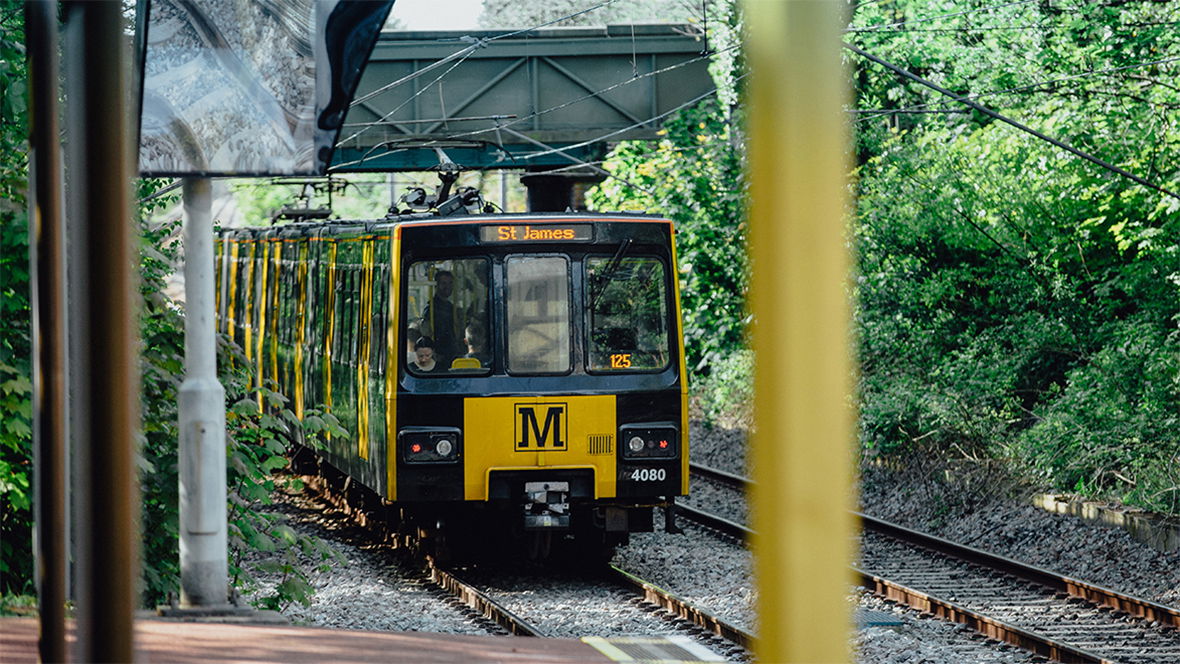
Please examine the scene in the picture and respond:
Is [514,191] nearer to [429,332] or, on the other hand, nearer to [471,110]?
[471,110]

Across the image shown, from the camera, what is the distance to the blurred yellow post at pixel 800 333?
2.59 meters

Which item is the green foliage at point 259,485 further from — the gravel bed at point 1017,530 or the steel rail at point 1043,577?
the gravel bed at point 1017,530

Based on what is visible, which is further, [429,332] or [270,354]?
[270,354]

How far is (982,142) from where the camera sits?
19.9 m

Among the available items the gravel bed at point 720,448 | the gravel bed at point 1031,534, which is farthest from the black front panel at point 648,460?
the gravel bed at point 720,448

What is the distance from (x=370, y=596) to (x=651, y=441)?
2634 mm

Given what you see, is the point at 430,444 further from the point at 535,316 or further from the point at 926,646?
the point at 926,646

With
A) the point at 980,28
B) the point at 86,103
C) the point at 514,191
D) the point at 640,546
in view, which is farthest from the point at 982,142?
the point at 514,191

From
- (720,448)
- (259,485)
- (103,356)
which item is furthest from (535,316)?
(720,448)

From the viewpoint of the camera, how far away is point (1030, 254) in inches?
A: 749

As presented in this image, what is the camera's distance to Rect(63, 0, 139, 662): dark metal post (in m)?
3.71

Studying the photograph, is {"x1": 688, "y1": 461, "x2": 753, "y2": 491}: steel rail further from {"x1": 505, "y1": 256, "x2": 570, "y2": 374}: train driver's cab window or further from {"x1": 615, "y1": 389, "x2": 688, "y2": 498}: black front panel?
{"x1": 505, "y1": 256, "x2": 570, "y2": 374}: train driver's cab window

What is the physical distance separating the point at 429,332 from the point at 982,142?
923cm

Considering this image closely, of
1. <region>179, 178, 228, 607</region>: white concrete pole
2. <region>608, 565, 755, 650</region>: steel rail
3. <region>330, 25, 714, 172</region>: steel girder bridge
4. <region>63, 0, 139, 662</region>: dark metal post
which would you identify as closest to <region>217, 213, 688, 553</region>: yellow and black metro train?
<region>608, 565, 755, 650</region>: steel rail
